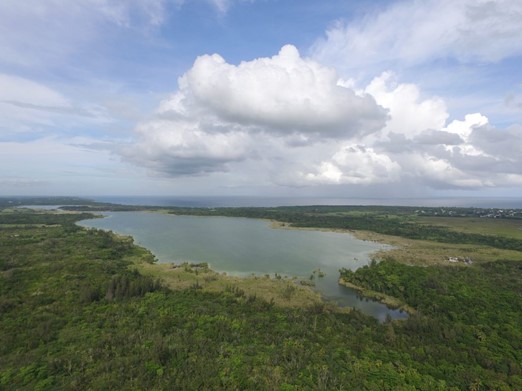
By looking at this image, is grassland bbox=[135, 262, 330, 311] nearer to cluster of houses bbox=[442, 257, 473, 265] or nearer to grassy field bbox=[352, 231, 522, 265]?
grassy field bbox=[352, 231, 522, 265]

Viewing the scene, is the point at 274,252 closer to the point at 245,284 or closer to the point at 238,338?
the point at 245,284

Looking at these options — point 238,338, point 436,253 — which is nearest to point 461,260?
point 436,253

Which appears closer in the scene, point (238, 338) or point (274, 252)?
point (238, 338)

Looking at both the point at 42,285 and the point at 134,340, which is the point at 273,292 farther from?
the point at 42,285

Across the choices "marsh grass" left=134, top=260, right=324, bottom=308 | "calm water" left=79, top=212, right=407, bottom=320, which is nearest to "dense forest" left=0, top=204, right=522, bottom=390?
"marsh grass" left=134, top=260, right=324, bottom=308

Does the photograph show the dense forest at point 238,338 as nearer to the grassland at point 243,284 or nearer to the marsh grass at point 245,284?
the grassland at point 243,284
